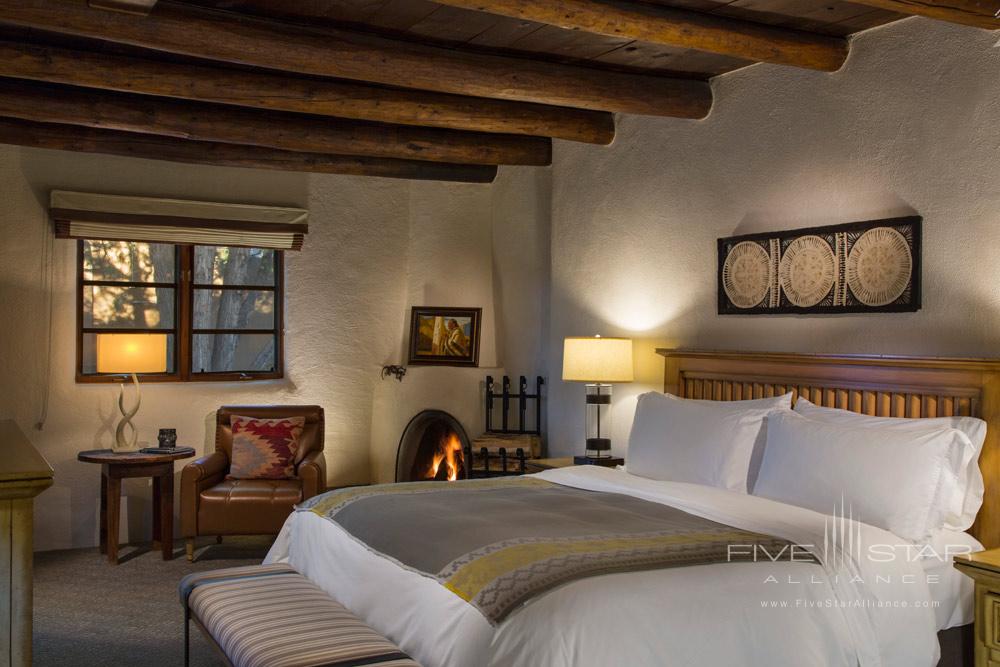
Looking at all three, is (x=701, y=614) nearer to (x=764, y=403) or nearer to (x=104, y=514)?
(x=764, y=403)

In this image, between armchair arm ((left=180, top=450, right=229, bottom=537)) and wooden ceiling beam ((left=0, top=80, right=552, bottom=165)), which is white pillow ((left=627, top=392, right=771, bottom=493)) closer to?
wooden ceiling beam ((left=0, top=80, right=552, bottom=165))

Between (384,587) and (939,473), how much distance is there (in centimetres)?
196

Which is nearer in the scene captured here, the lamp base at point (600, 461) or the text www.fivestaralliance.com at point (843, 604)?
the text www.fivestaralliance.com at point (843, 604)

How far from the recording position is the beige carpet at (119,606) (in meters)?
4.01

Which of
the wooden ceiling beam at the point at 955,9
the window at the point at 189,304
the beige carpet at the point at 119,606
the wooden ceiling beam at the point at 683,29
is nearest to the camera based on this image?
the wooden ceiling beam at the point at 955,9

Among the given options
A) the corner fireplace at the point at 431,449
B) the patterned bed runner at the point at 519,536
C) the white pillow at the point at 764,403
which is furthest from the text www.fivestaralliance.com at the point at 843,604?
the corner fireplace at the point at 431,449

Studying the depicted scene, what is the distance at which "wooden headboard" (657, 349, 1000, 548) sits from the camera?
3.48 meters

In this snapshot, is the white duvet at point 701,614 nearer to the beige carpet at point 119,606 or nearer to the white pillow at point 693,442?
the white pillow at point 693,442

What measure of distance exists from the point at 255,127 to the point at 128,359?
167cm

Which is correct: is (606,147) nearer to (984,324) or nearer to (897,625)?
(984,324)

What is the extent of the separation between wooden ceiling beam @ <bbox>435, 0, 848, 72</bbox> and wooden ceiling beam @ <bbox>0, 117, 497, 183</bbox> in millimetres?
3066

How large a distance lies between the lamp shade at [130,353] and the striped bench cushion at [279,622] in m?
2.61

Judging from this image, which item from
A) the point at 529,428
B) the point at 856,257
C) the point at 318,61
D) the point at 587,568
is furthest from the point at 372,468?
the point at 587,568

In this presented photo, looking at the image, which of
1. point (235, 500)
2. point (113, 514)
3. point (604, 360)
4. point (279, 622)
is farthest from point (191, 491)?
point (279, 622)
